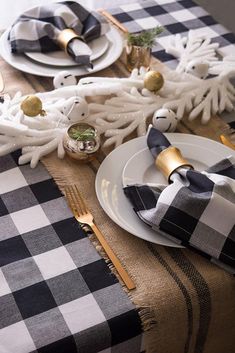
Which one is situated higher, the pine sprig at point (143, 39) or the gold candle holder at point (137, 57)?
the pine sprig at point (143, 39)

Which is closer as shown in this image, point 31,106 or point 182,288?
point 182,288

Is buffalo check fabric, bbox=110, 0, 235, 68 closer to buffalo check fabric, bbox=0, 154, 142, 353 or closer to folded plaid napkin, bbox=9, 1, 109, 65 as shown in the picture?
folded plaid napkin, bbox=9, 1, 109, 65

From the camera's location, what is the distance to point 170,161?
1027 millimetres

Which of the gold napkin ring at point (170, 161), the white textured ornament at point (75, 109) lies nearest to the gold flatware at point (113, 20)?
the white textured ornament at point (75, 109)

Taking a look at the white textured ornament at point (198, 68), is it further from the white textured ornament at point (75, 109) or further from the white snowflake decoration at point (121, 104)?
the white textured ornament at point (75, 109)

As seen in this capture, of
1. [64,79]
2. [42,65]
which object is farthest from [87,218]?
[42,65]

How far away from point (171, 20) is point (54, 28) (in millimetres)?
363

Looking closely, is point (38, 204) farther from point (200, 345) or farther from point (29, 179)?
point (200, 345)

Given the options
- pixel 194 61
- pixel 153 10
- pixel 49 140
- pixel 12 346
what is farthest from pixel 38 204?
pixel 153 10

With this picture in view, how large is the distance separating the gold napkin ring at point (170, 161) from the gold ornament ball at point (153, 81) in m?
0.23

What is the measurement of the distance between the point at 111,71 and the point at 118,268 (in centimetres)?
60

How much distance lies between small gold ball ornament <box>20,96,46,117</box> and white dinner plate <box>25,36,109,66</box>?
0.20 metres

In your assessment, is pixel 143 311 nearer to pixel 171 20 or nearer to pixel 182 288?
pixel 182 288

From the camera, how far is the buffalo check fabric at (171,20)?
1461 millimetres
